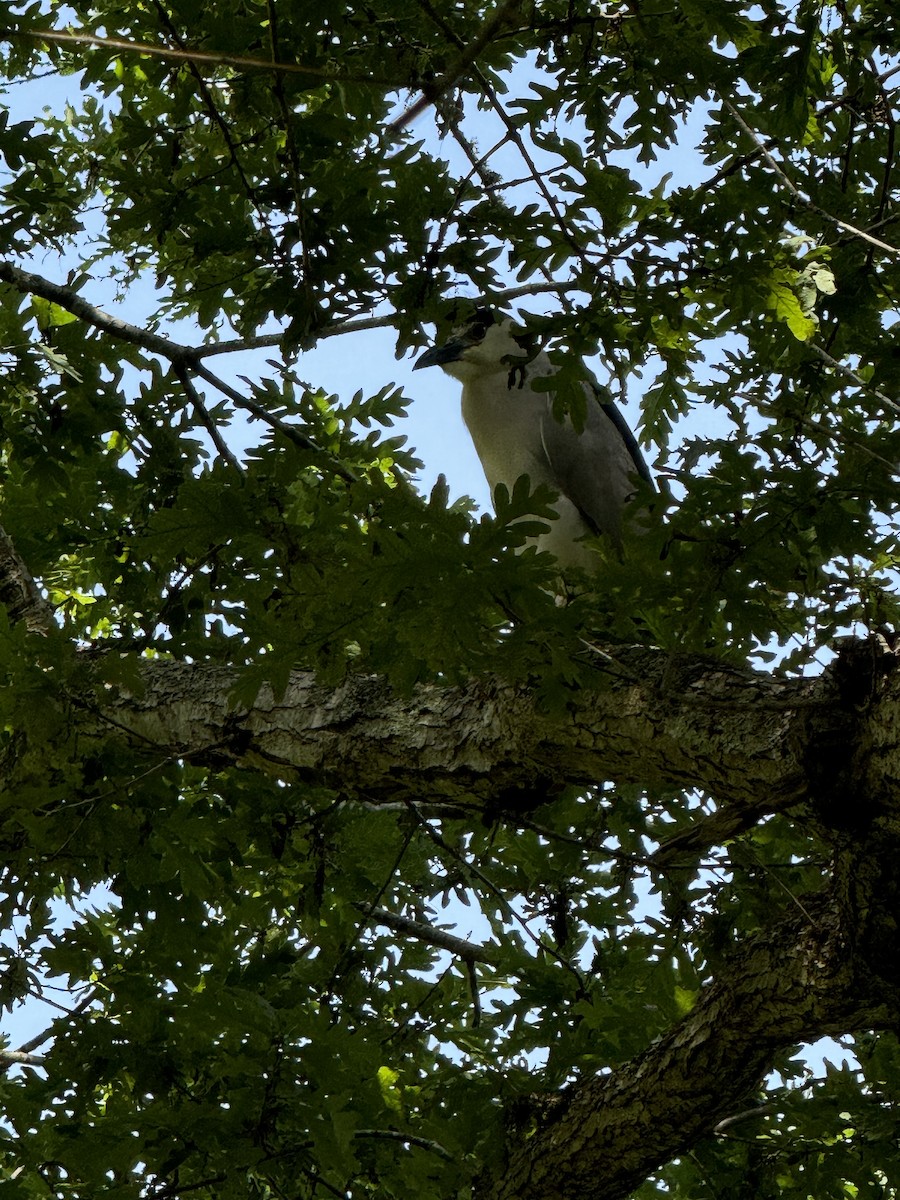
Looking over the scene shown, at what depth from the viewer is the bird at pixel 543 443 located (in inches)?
193

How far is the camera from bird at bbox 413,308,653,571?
491 cm

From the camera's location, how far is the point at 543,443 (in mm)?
4953

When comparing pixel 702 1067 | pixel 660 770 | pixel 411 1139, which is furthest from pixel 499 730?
pixel 411 1139

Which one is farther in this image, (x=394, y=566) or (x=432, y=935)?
(x=432, y=935)

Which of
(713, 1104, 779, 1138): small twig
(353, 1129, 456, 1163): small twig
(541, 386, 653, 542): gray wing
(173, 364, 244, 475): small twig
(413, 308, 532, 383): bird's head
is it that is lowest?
(713, 1104, 779, 1138): small twig

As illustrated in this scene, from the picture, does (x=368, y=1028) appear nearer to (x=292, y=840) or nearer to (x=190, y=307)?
(x=292, y=840)

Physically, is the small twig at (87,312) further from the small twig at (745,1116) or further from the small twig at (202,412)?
the small twig at (745,1116)

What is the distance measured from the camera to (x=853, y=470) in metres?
2.71

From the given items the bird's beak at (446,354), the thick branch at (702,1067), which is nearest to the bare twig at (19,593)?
the thick branch at (702,1067)

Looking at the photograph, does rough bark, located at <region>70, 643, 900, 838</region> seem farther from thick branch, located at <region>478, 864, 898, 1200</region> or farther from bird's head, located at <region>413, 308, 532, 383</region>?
bird's head, located at <region>413, 308, 532, 383</region>

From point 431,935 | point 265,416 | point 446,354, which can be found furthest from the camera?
point 446,354

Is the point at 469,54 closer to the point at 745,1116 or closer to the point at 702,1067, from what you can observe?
the point at 702,1067

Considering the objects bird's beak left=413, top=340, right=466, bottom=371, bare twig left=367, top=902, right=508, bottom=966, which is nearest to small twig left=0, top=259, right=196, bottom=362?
bird's beak left=413, top=340, right=466, bottom=371

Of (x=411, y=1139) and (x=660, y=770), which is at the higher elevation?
(x=660, y=770)
